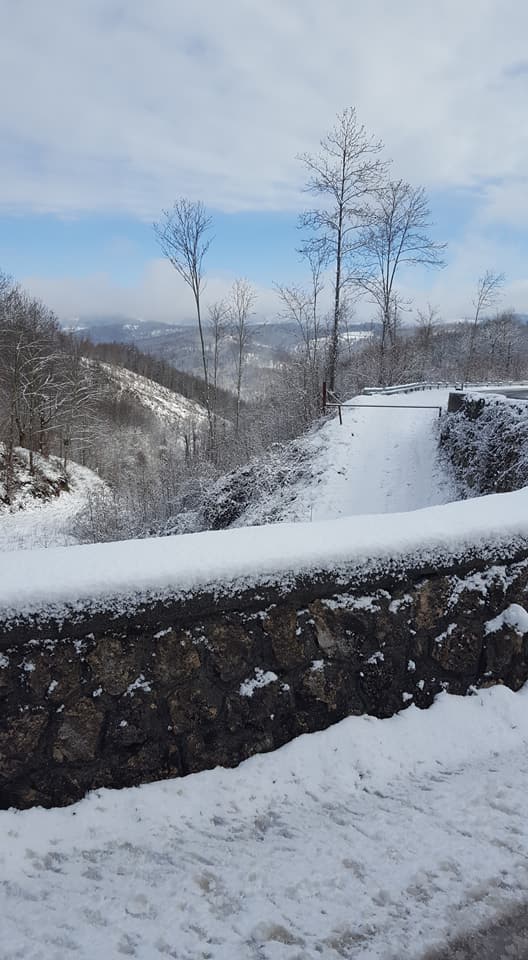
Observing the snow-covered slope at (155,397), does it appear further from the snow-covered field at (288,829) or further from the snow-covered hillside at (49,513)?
the snow-covered field at (288,829)

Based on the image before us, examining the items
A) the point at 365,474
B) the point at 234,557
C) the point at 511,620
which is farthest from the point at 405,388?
the point at 234,557

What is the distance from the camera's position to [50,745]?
208 cm

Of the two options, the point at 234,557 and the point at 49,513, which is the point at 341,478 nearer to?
the point at 234,557

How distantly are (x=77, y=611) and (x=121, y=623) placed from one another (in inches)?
7.3

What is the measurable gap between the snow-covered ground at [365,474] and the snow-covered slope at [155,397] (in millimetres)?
52643

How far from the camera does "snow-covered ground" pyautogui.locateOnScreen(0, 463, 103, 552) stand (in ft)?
57.6

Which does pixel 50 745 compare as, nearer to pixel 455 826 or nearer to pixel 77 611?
pixel 77 611

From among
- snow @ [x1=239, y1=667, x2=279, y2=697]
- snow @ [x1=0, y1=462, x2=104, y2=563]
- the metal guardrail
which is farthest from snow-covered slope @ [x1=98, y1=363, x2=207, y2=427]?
snow @ [x1=239, y1=667, x2=279, y2=697]

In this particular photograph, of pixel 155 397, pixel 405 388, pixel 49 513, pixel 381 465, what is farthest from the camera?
pixel 155 397

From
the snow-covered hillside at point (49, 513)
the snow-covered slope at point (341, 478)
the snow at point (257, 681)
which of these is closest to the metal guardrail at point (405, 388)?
the snow-covered slope at point (341, 478)

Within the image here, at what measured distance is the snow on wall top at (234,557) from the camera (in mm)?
2035

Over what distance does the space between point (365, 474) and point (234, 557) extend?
10374mm

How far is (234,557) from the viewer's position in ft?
7.57

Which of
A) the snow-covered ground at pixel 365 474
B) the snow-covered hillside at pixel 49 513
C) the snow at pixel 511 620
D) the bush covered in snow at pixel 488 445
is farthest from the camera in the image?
the snow-covered hillside at pixel 49 513
